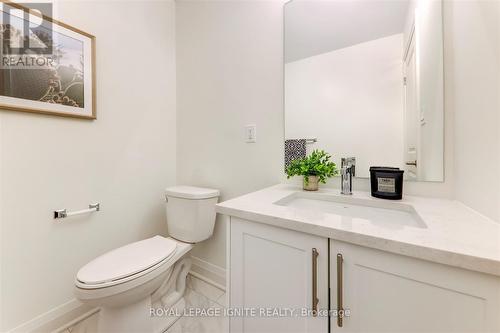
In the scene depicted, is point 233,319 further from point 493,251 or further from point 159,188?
point 159,188

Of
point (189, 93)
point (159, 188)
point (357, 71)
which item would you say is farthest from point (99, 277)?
point (357, 71)

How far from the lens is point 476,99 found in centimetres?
71

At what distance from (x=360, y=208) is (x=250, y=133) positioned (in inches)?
30.4

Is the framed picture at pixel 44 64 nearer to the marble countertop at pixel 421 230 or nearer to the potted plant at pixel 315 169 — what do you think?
the marble countertop at pixel 421 230

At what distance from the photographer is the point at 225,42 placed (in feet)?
4.82

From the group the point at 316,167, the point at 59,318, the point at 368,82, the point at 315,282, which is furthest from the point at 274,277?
the point at 59,318

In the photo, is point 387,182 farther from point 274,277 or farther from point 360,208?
point 274,277

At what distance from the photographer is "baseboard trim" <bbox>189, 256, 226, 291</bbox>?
1.51 m

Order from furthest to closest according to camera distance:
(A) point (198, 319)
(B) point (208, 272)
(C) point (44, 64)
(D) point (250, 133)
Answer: (B) point (208, 272), (D) point (250, 133), (A) point (198, 319), (C) point (44, 64)

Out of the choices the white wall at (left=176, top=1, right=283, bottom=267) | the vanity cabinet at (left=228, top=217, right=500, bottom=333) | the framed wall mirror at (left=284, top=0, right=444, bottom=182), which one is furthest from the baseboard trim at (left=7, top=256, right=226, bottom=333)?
the framed wall mirror at (left=284, top=0, right=444, bottom=182)

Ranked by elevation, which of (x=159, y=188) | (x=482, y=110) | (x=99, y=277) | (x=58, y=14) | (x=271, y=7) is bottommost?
(x=99, y=277)

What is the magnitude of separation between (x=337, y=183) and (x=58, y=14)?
5.74 ft

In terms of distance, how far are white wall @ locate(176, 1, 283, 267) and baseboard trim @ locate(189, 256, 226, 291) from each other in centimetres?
5

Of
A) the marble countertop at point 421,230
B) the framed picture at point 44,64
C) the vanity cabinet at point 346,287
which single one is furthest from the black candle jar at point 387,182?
the framed picture at point 44,64
